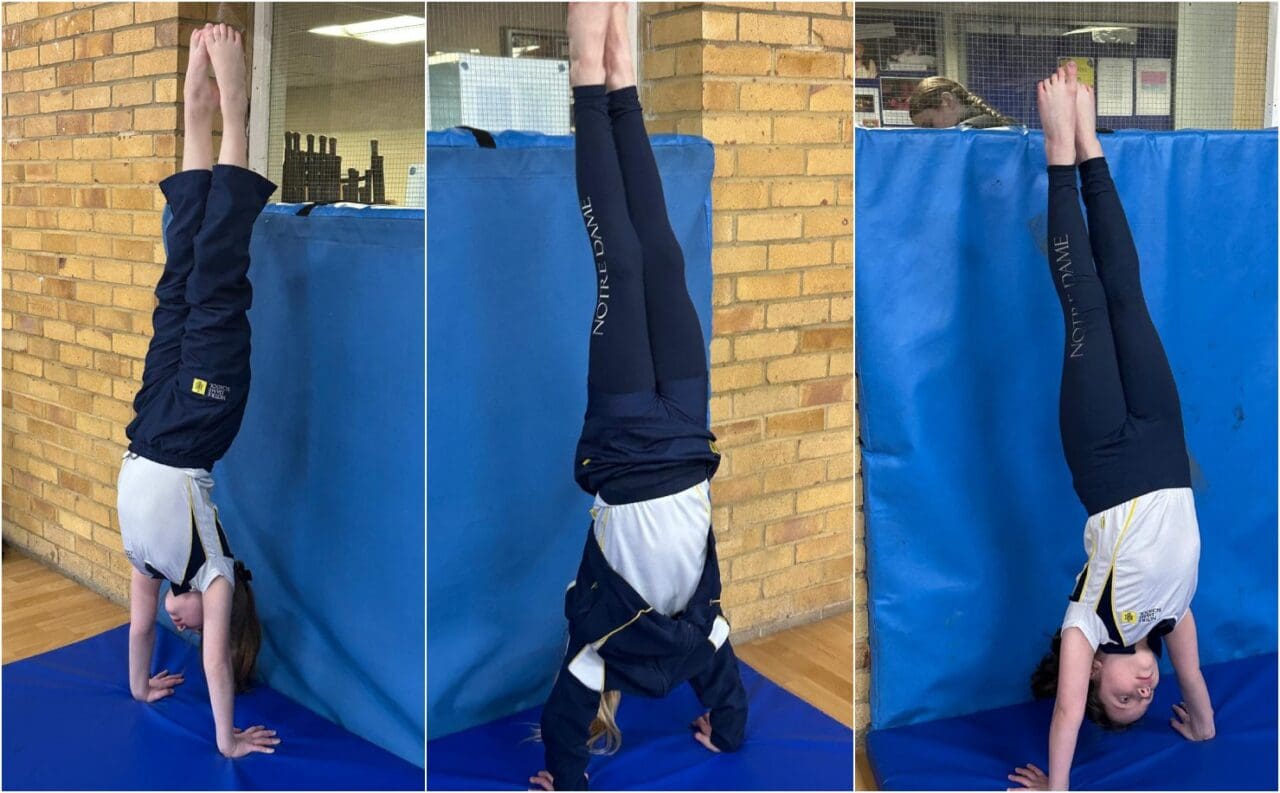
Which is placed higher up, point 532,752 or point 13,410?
point 13,410

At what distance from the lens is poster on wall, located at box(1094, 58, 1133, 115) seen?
8.85 feet

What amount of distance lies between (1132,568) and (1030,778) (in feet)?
1.76

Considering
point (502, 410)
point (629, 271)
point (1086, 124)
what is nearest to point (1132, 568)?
point (1086, 124)

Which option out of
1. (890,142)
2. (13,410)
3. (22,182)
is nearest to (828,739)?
(890,142)

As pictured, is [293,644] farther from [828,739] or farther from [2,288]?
[828,739]

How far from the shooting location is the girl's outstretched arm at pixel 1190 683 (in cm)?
274

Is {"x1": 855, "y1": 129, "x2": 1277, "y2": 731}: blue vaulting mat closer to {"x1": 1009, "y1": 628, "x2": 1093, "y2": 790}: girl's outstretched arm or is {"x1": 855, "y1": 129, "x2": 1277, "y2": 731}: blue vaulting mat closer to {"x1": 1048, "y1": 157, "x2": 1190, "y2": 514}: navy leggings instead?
{"x1": 1048, "y1": 157, "x2": 1190, "y2": 514}: navy leggings

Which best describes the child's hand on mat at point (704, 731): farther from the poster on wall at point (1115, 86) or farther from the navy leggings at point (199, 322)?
the poster on wall at point (1115, 86)

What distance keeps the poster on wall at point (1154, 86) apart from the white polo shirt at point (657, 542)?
5.13 ft

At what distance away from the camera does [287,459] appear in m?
2.35

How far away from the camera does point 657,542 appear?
87.1 inches

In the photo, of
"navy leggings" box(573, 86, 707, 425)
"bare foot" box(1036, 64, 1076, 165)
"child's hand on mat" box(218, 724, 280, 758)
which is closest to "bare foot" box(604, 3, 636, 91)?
"navy leggings" box(573, 86, 707, 425)

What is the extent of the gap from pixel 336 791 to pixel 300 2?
5.32 feet

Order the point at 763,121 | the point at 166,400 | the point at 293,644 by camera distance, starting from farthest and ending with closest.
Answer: the point at 763,121
the point at 293,644
the point at 166,400
